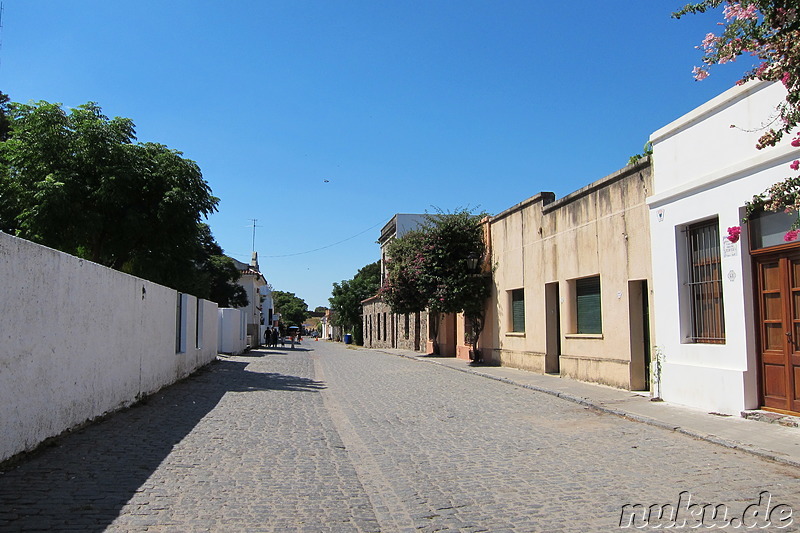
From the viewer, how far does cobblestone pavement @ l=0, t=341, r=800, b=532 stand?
5152 millimetres

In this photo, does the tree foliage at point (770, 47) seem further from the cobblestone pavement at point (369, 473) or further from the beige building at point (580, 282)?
the beige building at point (580, 282)

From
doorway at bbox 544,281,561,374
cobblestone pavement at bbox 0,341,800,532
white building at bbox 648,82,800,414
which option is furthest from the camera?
doorway at bbox 544,281,561,374

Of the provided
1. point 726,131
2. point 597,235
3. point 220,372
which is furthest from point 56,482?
point 220,372

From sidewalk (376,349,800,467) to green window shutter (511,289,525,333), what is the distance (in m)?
4.82

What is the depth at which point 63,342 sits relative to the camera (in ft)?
26.1

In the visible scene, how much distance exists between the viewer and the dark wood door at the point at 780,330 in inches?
348

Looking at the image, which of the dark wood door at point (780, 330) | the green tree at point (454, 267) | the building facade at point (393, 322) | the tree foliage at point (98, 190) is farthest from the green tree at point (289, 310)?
the dark wood door at point (780, 330)

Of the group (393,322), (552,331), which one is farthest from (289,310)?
(552,331)

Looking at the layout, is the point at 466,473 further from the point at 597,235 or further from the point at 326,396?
the point at 597,235

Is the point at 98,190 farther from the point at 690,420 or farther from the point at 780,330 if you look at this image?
the point at 780,330

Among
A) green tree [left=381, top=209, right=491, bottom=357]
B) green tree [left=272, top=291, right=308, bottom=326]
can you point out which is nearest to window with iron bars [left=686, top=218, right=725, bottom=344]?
green tree [left=381, top=209, right=491, bottom=357]

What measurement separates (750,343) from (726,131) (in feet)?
10.7

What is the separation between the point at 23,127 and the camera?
1515 cm

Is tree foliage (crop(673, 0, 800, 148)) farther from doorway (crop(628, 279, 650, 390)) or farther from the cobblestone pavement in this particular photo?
doorway (crop(628, 279, 650, 390))
